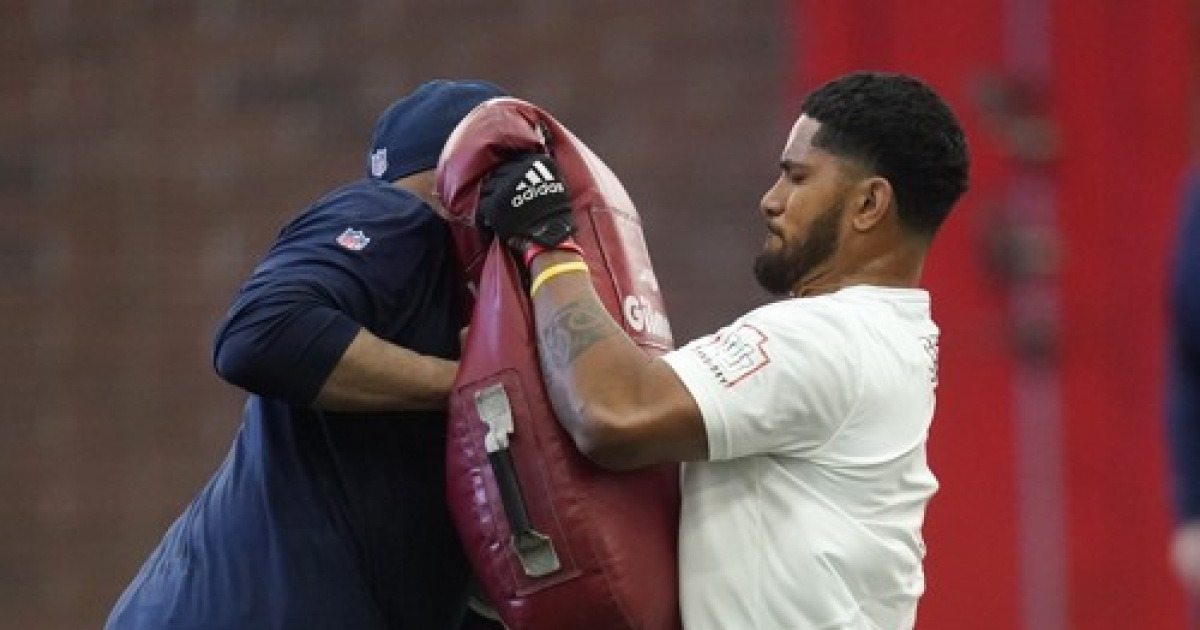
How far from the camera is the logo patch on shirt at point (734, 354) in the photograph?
7.60ft

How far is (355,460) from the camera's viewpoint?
2525 mm

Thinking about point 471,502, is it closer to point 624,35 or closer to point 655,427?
point 655,427

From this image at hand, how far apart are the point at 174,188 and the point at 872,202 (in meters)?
2.78

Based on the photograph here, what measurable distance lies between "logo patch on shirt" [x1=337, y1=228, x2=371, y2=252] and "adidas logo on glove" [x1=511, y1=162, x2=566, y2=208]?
8.4 inches

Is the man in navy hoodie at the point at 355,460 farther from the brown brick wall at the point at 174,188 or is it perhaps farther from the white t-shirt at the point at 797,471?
the brown brick wall at the point at 174,188

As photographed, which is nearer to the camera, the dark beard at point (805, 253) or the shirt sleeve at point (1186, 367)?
the dark beard at point (805, 253)

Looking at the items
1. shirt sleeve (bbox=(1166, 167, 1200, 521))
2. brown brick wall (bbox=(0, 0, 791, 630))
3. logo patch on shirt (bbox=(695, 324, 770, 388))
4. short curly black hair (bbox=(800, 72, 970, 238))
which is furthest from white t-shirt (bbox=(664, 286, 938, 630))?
brown brick wall (bbox=(0, 0, 791, 630))

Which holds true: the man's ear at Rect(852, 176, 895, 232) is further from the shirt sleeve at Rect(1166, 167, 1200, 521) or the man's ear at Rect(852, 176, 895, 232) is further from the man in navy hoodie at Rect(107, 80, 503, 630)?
the shirt sleeve at Rect(1166, 167, 1200, 521)

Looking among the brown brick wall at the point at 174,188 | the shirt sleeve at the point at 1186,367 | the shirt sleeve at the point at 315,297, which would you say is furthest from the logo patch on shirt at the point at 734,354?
the brown brick wall at the point at 174,188

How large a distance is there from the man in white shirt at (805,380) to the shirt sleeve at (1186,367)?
0.57 meters

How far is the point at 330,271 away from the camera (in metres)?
2.45

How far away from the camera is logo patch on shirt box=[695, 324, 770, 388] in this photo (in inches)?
91.2

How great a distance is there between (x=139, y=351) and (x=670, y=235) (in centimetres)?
115

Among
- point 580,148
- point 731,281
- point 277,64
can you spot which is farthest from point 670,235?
point 580,148
